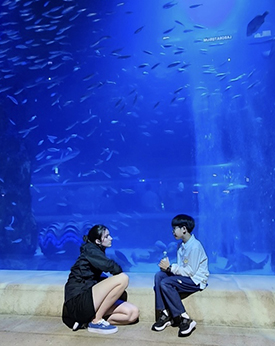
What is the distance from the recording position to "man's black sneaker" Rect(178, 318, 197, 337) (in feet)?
11.6

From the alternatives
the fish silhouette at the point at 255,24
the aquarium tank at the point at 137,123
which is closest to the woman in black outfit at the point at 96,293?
the aquarium tank at the point at 137,123

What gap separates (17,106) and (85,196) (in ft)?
8.78

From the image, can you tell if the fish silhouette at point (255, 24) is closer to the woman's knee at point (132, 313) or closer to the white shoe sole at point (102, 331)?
the woman's knee at point (132, 313)

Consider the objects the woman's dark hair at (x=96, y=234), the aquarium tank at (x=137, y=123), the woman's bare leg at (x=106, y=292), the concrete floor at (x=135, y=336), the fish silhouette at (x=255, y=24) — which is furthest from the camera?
the aquarium tank at (x=137, y=123)

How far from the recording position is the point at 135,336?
Answer: 3.66 metres

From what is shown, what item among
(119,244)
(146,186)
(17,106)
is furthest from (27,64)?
(119,244)

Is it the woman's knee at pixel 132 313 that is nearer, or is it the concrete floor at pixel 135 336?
the concrete floor at pixel 135 336

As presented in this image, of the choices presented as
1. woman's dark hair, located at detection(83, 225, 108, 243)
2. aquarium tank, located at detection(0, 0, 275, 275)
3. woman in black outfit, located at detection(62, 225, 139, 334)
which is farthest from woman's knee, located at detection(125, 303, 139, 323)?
aquarium tank, located at detection(0, 0, 275, 275)

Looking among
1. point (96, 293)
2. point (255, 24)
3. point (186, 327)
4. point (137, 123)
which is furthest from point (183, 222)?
point (255, 24)

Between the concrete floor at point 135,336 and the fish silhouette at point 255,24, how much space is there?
6.30 metres

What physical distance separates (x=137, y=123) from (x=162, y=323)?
5630 millimetres

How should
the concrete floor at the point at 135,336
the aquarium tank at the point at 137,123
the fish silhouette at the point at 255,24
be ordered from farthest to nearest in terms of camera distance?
1. the aquarium tank at the point at 137,123
2. the fish silhouette at the point at 255,24
3. the concrete floor at the point at 135,336

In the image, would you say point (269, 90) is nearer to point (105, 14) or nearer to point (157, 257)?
point (105, 14)

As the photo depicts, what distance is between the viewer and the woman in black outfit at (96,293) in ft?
12.2
